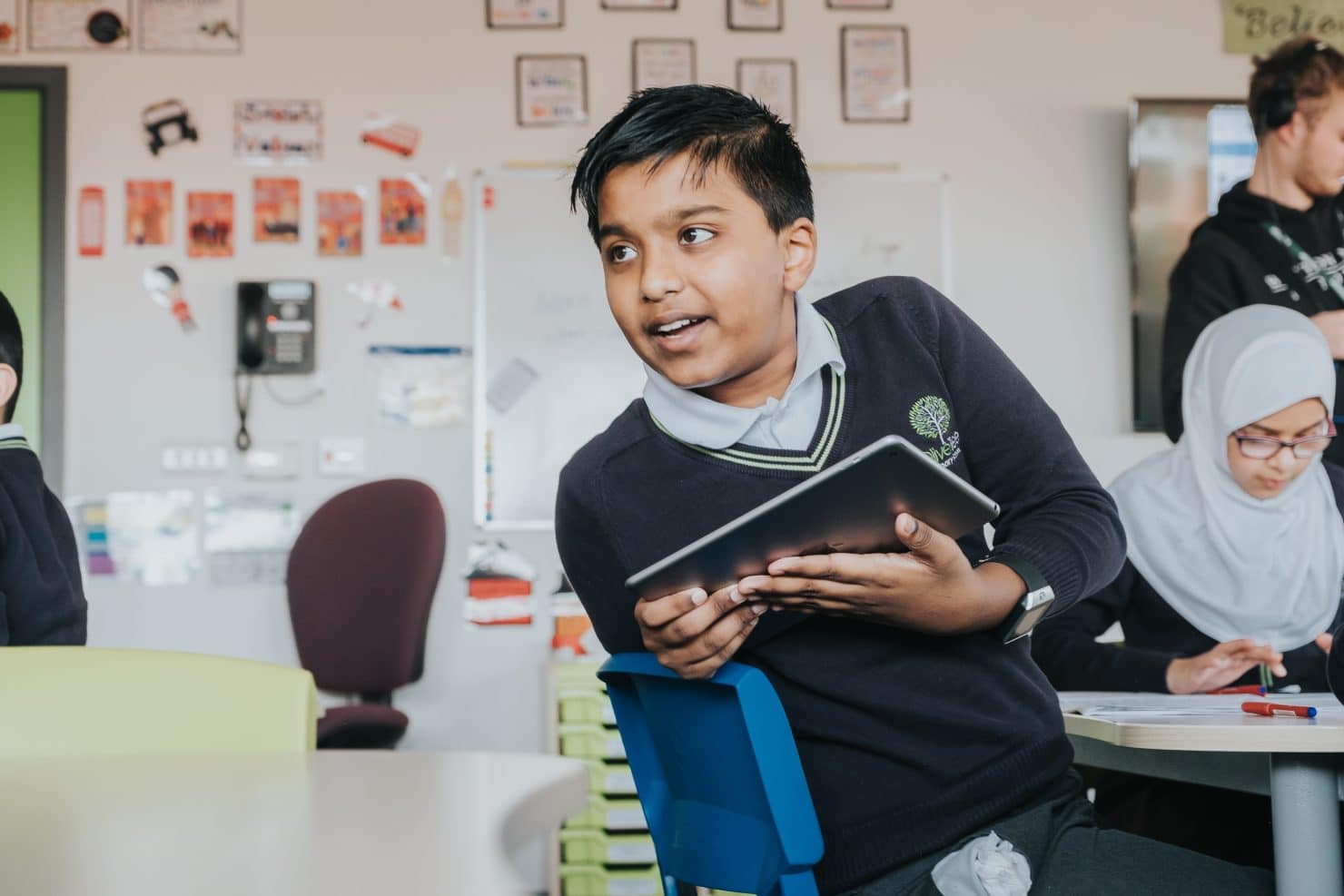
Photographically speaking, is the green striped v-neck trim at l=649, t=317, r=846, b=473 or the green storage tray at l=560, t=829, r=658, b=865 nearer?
the green striped v-neck trim at l=649, t=317, r=846, b=473

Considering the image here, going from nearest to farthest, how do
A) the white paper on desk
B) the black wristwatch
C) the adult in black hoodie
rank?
1. the black wristwatch
2. the white paper on desk
3. the adult in black hoodie

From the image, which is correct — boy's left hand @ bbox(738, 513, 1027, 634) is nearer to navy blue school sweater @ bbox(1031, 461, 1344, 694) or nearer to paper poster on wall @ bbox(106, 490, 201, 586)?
navy blue school sweater @ bbox(1031, 461, 1344, 694)

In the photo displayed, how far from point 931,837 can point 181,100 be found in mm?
3180

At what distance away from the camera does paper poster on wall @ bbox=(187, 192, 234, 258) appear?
3.68 m

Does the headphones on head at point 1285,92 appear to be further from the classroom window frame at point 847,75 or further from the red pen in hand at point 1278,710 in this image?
the red pen in hand at point 1278,710

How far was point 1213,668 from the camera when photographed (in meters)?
2.03

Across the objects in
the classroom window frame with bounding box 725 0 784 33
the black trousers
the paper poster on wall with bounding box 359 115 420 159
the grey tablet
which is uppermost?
the classroom window frame with bounding box 725 0 784 33

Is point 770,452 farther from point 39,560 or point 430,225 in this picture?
point 430,225

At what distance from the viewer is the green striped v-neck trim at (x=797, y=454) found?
1.38 m

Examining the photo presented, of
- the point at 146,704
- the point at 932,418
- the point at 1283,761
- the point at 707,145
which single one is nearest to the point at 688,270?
the point at 707,145

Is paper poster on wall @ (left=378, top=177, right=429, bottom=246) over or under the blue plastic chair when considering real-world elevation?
over

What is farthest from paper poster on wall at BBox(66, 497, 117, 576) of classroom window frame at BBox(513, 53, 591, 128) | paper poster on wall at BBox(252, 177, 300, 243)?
classroom window frame at BBox(513, 53, 591, 128)

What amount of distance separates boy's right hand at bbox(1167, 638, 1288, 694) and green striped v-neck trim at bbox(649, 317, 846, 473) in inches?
36.7

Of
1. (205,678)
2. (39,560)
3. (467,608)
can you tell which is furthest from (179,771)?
(467,608)
